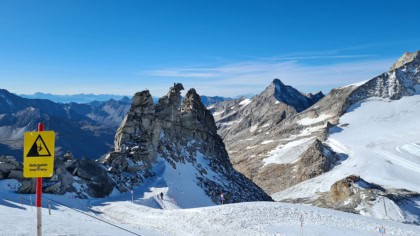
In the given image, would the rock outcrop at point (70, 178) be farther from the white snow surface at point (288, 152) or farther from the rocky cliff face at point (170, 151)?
the white snow surface at point (288, 152)

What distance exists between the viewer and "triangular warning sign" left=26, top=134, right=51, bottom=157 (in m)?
9.36

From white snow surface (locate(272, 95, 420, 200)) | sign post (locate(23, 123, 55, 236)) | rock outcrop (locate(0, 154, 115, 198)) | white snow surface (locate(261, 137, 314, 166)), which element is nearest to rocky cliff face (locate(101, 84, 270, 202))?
rock outcrop (locate(0, 154, 115, 198))

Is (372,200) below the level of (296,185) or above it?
above

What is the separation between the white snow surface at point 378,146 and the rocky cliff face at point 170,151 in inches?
1358

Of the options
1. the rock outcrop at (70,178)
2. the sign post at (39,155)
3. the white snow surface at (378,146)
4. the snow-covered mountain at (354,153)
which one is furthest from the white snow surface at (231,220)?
the white snow surface at (378,146)

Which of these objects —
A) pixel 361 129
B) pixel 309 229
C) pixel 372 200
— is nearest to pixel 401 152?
pixel 361 129

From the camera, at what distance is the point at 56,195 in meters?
34.4

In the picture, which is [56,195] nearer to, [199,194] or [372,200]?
[199,194]

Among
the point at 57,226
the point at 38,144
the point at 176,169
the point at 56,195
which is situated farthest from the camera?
the point at 176,169

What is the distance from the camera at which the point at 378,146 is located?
13025 centimetres

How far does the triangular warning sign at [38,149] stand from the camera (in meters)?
9.36

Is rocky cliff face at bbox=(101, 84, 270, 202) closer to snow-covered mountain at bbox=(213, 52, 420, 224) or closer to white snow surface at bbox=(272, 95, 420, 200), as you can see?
snow-covered mountain at bbox=(213, 52, 420, 224)

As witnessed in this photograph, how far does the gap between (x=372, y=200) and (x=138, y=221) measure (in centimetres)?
4700

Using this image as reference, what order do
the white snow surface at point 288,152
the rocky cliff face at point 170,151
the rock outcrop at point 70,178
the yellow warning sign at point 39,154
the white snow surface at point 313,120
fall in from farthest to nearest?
the white snow surface at point 313,120, the white snow surface at point 288,152, the rocky cliff face at point 170,151, the rock outcrop at point 70,178, the yellow warning sign at point 39,154
